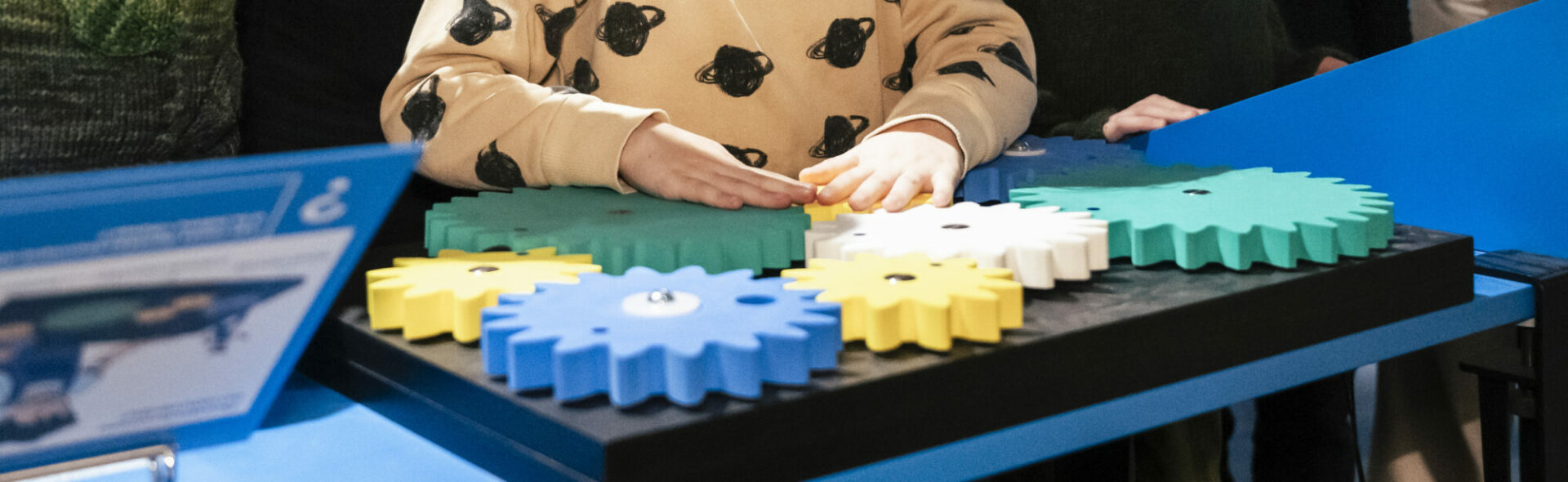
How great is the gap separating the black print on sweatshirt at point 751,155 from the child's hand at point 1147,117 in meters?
0.33

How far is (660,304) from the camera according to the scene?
46 cm

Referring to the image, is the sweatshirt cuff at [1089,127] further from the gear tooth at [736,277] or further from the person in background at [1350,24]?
the gear tooth at [736,277]

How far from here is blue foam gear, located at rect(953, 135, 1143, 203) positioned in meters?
0.85

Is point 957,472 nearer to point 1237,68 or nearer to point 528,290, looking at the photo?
point 528,290

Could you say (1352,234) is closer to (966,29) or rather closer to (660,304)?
(660,304)

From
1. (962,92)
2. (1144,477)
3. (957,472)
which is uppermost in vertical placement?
(962,92)

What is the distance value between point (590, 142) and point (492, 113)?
98 millimetres

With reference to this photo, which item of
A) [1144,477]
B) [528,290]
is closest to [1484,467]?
[1144,477]

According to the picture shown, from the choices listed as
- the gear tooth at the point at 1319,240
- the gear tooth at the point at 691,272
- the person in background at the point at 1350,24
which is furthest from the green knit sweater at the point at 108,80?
the person in background at the point at 1350,24

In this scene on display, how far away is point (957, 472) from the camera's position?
0.47 m

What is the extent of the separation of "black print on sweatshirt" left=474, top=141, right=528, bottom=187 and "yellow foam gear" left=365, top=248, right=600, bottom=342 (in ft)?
1.03

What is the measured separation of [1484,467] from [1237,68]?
0.70 meters

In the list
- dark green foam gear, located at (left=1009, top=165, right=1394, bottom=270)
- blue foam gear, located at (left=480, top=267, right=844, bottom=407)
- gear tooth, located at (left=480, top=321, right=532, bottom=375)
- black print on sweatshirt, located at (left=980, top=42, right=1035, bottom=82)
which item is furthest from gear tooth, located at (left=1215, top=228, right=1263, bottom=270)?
black print on sweatshirt, located at (left=980, top=42, right=1035, bottom=82)

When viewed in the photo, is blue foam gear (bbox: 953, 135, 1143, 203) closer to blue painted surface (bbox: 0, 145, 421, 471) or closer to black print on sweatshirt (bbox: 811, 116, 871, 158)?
black print on sweatshirt (bbox: 811, 116, 871, 158)
